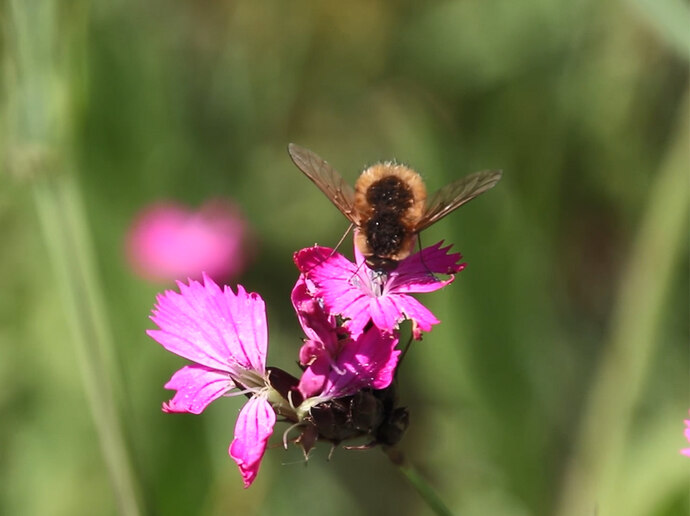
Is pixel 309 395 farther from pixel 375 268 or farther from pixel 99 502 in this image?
pixel 99 502

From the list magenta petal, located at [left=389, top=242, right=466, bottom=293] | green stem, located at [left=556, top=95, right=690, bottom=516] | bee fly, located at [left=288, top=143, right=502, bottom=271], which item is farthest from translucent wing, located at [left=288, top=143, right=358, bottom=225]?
green stem, located at [left=556, top=95, right=690, bottom=516]

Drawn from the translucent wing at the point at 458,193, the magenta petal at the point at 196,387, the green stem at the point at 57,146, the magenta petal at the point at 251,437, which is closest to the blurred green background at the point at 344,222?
the green stem at the point at 57,146

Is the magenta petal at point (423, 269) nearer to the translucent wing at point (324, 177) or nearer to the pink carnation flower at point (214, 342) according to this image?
the translucent wing at point (324, 177)

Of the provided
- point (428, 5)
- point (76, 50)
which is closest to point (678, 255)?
point (428, 5)

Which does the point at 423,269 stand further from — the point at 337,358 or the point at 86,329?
the point at 86,329

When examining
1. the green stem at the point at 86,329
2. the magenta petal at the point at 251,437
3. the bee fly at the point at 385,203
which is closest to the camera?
the magenta petal at the point at 251,437

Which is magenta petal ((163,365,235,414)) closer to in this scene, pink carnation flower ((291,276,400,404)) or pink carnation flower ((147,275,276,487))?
pink carnation flower ((147,275,276,487))
